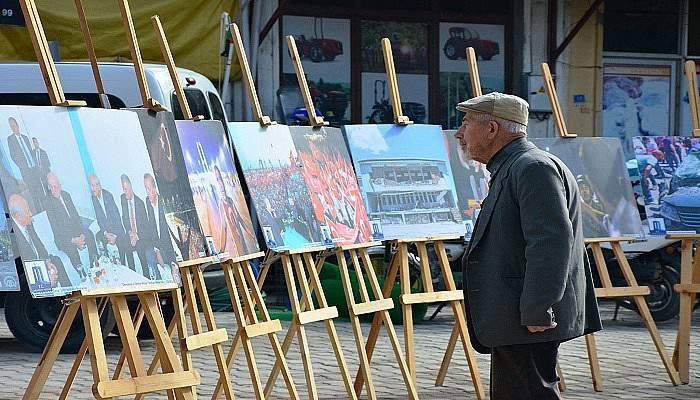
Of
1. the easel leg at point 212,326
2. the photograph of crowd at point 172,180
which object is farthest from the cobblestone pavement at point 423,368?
the photograph of crowd at point 172,180

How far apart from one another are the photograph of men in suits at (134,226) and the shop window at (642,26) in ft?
39.9

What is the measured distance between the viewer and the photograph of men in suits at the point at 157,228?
231 inches

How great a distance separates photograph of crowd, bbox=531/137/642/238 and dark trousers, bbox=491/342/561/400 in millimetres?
3943

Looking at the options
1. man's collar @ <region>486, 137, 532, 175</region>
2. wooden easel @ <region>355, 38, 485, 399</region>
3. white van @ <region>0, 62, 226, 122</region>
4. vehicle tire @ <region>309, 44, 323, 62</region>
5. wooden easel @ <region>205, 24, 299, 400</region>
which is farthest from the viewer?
vehicle tire @ <region>309, 44, 323, 62</region>

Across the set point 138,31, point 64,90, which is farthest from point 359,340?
point 138,31

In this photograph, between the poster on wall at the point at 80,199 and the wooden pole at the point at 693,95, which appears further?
the wooden pole at the point at 693,95

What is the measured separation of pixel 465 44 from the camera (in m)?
16.6

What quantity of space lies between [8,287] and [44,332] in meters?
0.71

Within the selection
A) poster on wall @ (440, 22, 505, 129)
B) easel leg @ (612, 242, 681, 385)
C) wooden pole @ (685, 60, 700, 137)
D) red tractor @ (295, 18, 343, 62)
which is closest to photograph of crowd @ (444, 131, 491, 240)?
easel leg @ (612, 242, 681, 385)

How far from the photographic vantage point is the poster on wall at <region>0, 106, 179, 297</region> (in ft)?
17.3

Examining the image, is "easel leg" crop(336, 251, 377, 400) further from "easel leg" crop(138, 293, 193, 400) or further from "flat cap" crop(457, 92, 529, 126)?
"flat cap" crop(457, 92, 529, 126)

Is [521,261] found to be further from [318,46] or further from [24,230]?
[318,46]

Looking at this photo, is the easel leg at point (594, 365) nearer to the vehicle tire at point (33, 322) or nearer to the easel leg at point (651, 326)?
the easel leg at point (651, 326)

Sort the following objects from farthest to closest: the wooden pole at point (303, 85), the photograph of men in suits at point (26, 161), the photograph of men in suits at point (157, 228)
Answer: the wooden pole at point (303, 85)
the photograph of men in suits at point (157, 228)
the photograph of men in suits at point (26, 161)
